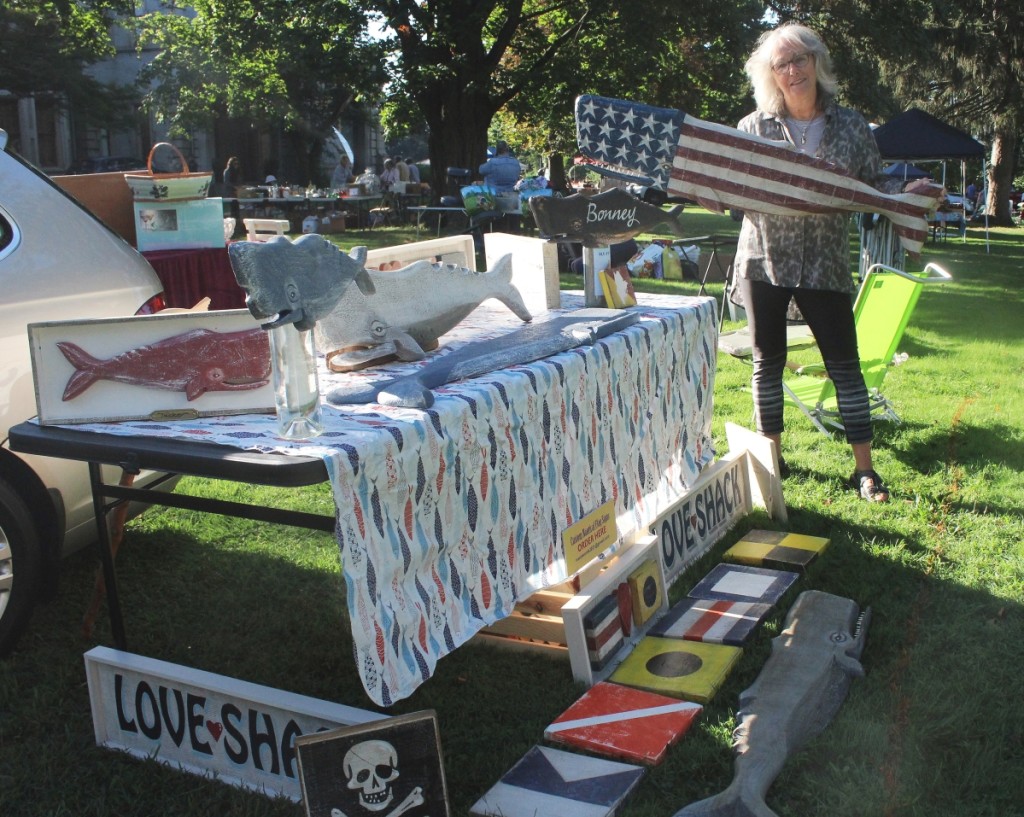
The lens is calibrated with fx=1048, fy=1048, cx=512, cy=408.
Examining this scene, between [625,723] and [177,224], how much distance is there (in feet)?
11.8

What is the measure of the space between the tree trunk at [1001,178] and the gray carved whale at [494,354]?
28892 millimetres

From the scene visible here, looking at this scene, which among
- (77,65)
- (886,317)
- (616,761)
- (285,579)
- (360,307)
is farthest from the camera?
(77,65)

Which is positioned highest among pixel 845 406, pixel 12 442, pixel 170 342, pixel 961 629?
pixel 170 342

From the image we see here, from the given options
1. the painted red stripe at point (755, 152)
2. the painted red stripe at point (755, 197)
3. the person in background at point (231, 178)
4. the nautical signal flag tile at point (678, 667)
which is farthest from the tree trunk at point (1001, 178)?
the nautical signal flag tile at point (678, 667)

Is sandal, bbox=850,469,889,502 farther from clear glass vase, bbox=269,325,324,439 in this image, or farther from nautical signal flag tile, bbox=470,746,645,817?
clear glass vase, bbox=269,325,324,439

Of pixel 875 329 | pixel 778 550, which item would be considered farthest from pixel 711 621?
pixel 875 329

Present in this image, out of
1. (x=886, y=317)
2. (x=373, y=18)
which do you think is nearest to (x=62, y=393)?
(x=886, y=317)

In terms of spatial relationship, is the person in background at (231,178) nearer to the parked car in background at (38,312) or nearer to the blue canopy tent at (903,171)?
the blue canopy tent at (903,171)

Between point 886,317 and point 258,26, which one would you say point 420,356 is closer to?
point 886,317

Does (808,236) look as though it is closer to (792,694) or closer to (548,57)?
(792,694)

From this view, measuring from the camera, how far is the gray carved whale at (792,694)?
2282 millimetres

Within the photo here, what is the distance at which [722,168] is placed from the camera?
3654mm

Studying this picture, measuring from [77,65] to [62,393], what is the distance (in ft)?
128

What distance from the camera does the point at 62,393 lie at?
2.30 metres
